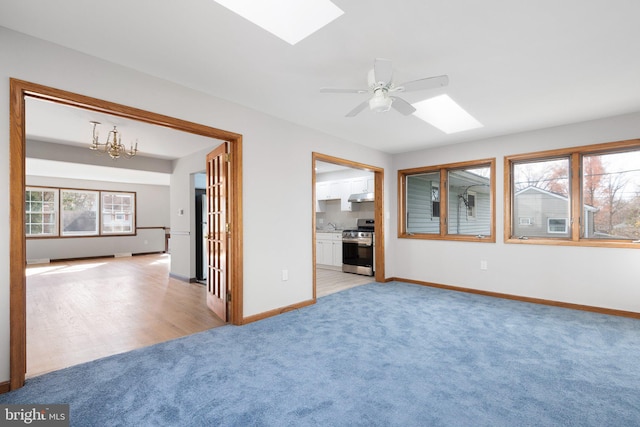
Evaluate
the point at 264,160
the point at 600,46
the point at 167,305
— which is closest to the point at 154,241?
the point at 167,305

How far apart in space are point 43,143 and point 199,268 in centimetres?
327

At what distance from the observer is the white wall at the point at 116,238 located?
313 inches

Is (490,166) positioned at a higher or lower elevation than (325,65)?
lower

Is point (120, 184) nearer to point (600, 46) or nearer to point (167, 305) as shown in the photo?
point (167, 305)

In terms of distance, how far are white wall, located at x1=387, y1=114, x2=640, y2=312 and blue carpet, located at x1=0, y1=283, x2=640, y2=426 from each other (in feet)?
1.53

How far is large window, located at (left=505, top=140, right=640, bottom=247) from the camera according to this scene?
361 cm

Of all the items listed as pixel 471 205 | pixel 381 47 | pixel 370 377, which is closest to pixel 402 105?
pixel 381 47

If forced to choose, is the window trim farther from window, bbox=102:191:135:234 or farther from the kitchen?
the kitchen

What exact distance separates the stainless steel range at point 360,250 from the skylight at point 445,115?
266 centimetres

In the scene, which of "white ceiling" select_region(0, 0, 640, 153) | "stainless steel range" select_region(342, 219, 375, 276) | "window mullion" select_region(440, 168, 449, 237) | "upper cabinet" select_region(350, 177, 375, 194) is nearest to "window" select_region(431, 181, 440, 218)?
"window mullion" select_region(440, 168, 449, 237)

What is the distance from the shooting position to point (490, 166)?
14.9 ft

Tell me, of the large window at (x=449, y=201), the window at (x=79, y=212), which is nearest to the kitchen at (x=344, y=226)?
the large window at (x=449, y=201)

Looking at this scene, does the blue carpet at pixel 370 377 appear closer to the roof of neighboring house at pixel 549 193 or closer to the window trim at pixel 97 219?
the roof of neighboring house at pixel 549 193

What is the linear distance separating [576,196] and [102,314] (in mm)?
6116
